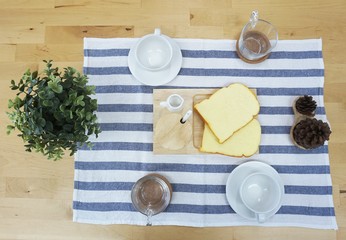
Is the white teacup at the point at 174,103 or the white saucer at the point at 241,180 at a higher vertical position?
the white teacup at the point at 174,103

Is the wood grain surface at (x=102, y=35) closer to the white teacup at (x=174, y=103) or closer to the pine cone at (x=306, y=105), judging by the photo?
the pine cone at (x=306, y=105)

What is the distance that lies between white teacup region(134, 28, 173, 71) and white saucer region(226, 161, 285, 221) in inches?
13.2

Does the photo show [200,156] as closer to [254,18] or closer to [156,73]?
[156,73]

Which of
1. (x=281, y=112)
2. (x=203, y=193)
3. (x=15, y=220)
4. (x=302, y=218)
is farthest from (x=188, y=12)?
(x=15, y=220)

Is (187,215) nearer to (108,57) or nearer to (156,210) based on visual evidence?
(156,210)

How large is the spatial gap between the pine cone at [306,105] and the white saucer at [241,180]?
164 mm

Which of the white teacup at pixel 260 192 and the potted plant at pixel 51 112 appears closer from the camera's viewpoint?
the potted plant at pixel 51 112

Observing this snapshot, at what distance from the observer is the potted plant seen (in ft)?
2.03

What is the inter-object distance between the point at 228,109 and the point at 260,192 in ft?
0.72

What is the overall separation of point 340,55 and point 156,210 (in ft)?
2.15

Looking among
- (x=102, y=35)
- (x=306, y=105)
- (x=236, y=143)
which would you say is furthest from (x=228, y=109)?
(x=102, y=35)

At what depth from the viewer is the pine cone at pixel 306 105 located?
0.76m

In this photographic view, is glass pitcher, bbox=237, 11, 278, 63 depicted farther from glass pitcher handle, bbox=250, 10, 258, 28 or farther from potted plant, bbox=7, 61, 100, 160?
potted plant, bbox=7, 61, 100, 160

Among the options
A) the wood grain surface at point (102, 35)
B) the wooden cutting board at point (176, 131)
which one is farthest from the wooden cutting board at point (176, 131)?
the wood grain surface at point (102, 35)
